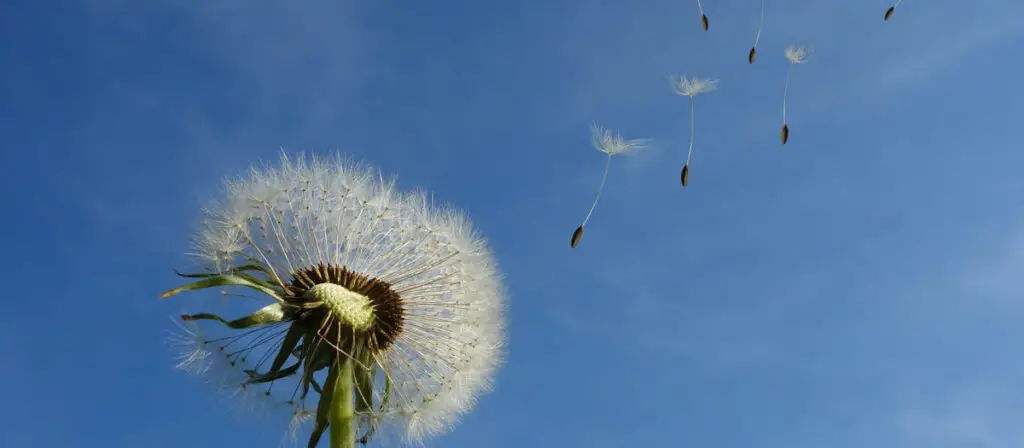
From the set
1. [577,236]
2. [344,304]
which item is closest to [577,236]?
[577,236]

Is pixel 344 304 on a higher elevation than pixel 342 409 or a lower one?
higher

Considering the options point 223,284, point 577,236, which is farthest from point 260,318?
point 577,236

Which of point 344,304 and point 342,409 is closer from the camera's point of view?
point 342,409

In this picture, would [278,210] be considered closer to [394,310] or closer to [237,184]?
[237,184]

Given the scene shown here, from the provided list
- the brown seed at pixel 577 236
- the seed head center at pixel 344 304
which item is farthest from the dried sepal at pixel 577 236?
the seed head center at pixel 344 304

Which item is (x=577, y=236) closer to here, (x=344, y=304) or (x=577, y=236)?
(x=577, y=236)

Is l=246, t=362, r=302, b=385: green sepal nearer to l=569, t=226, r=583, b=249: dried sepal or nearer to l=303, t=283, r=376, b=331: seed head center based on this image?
l=303, t=283, r=376, b=331: seed head center
